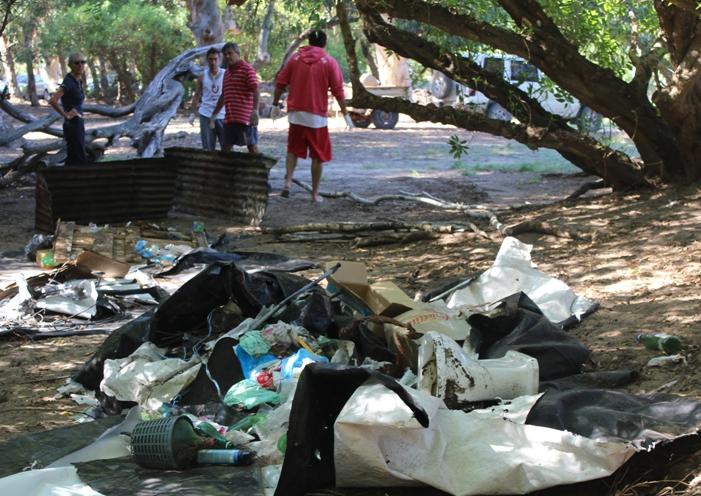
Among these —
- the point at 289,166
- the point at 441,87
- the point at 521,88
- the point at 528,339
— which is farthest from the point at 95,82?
the point at 528,339

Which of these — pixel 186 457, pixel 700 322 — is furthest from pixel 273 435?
pixel 700 322

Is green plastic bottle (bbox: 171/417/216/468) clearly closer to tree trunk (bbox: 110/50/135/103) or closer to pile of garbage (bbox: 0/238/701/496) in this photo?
pile of garbage (bbox: 0/238/701/496)

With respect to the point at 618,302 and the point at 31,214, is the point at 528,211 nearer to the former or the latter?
the point at 618,302

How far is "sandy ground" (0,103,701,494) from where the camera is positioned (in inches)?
200

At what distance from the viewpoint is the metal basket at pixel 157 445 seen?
3.73 m

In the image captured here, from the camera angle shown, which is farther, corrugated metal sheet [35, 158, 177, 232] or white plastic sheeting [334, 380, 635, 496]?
corrugated metal sheet [35, 158, 177, 232]

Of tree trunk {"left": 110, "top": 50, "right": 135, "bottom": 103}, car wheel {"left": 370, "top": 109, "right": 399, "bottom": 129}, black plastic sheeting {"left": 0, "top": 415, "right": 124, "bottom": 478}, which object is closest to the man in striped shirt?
black plastic sheeting {"left": 0, "top": 415, "right": 124, "bottom": 478}

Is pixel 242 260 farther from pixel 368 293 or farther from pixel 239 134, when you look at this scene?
pixel 239 134

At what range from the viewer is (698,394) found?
4199mm

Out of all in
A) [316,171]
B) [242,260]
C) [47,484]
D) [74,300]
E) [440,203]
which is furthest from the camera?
[316,171]

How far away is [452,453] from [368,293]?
2133 millimetres

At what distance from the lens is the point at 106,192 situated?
34.3 ft

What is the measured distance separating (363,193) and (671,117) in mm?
4878

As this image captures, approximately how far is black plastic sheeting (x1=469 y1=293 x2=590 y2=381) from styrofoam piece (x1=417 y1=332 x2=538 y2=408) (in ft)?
1.39
